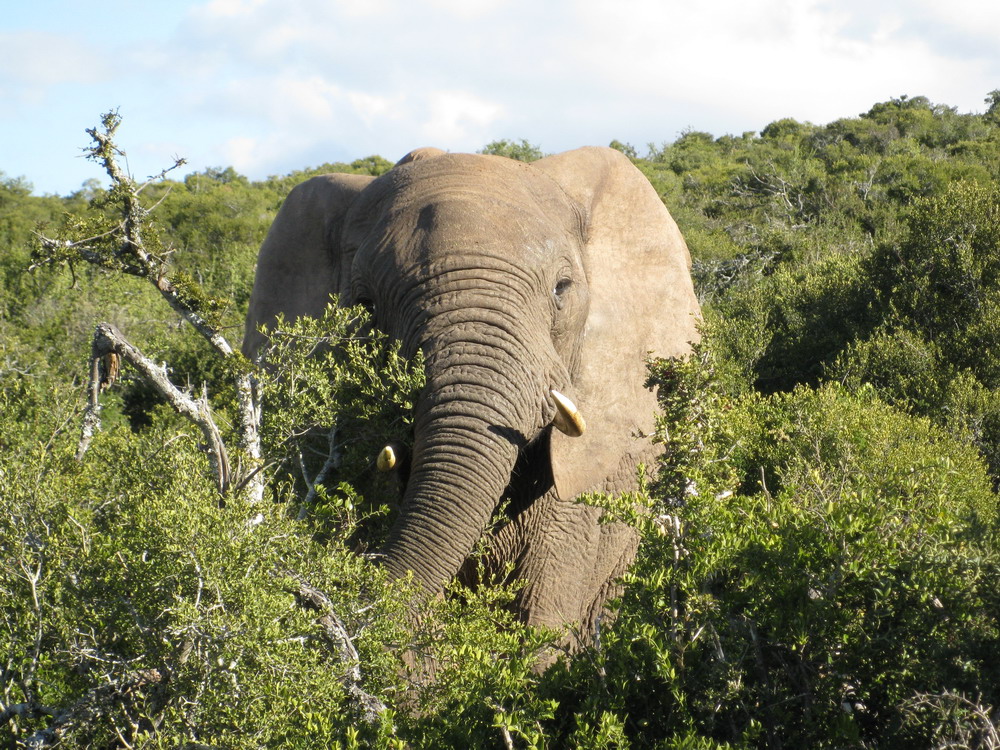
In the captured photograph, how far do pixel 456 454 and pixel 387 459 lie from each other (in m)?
0.36

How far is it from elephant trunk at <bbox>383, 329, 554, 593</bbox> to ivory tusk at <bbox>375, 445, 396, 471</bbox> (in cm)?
10

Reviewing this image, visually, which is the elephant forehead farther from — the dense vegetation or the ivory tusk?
the ivory tusk

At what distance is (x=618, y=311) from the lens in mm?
6285

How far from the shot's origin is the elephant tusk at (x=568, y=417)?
553 centimetres

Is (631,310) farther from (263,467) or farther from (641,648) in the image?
(641,648)

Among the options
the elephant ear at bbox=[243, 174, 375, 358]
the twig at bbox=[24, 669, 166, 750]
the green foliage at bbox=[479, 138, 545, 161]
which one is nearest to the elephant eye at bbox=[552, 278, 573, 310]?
the elephant ear at bbox=[243, 174, 375, 358]

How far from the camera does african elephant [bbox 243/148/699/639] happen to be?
524 centimetres

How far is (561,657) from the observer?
4.05m

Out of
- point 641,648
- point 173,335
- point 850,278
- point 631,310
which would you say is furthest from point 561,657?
point 173,335

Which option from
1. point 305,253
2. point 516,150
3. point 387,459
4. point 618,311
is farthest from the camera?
point 516,150

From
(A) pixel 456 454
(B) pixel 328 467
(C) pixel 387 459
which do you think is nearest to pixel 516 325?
(A) pixel 456 454

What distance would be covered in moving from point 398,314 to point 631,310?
1.40 m

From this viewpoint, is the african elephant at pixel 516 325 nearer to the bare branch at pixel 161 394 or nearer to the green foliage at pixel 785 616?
the bare branch at pixel 161 394

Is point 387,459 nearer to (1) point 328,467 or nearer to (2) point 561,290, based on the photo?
(1) point 328,467
